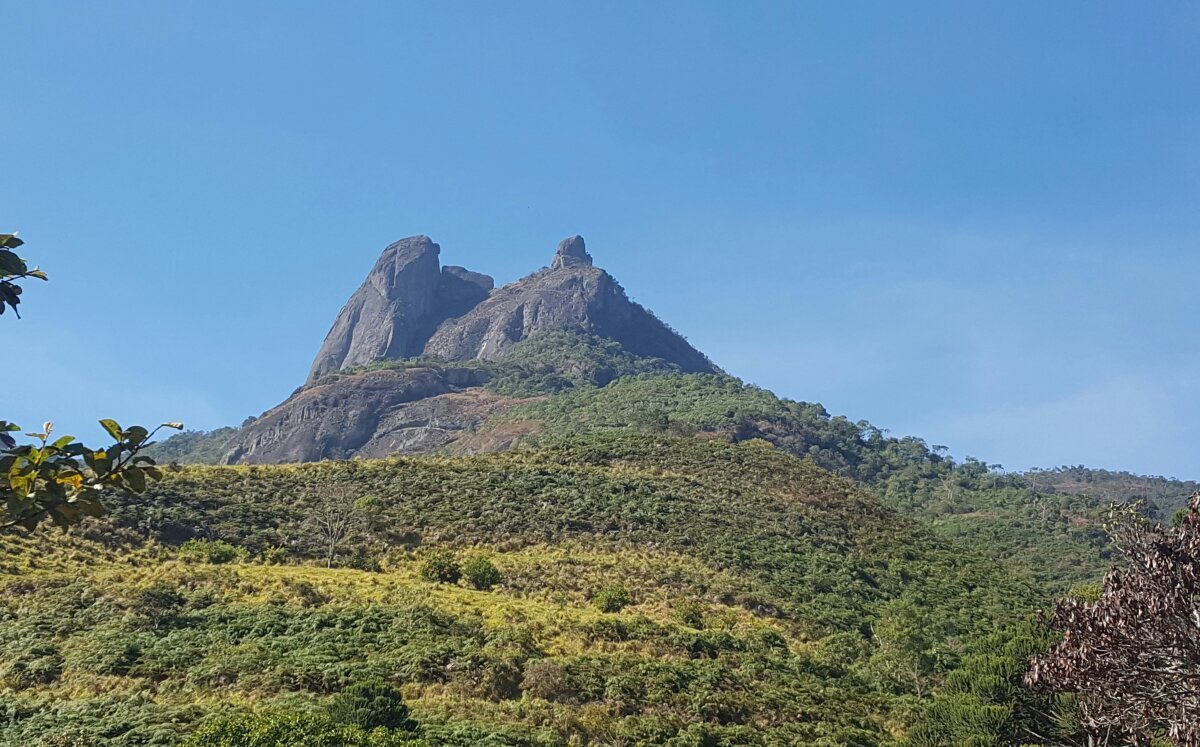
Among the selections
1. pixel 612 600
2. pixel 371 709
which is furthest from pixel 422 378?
pixel 371 709

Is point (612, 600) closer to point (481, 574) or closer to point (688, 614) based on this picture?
point (688, 614)

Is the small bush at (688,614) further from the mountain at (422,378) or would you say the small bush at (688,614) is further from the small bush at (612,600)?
the mountain at (422,378)

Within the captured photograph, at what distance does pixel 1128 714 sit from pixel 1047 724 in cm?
1001

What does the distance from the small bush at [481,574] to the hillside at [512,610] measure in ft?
3.98

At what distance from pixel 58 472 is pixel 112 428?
0.27 meters

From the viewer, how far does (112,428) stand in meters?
3.54

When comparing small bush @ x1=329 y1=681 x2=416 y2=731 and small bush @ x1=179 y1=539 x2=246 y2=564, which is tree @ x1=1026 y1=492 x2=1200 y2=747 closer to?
small bush @ x1=329 y1=681 x2=416 y2=731

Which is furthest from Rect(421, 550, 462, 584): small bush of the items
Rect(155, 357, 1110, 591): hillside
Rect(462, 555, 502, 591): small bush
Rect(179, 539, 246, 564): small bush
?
Rect(155, 357, 1110, 591): hillside

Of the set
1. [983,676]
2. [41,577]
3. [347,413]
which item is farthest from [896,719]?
[347,413]

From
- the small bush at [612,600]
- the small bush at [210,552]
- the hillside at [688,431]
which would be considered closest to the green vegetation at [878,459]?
the hillside at [688,431]

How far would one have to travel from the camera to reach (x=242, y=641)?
2302cm

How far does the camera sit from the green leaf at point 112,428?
3.50m

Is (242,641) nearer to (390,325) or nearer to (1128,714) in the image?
(1128,714)

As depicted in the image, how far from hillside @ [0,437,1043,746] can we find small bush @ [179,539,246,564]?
0.20 meters
